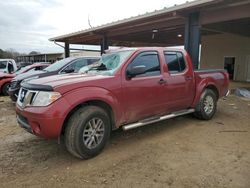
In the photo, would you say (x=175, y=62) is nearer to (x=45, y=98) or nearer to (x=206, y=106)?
(x=206, y=106)

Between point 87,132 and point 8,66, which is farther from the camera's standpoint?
point 8,66

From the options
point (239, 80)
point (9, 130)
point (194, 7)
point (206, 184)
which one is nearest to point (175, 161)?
point (206, 184)

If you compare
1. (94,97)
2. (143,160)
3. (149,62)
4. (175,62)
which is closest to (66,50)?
(175,62)

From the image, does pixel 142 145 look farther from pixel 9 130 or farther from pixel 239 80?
pixel 239 80

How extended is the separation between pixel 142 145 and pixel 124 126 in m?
0.53

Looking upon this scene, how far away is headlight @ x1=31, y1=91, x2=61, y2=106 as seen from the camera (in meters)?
3.84

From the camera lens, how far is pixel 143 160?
4125 mm

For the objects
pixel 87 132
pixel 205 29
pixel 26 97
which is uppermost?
pixel 205 29

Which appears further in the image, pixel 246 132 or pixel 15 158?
pixel 246 132

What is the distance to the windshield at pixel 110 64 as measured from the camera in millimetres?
4744

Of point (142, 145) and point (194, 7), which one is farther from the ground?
point (194, 7)

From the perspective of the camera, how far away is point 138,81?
15.7ft

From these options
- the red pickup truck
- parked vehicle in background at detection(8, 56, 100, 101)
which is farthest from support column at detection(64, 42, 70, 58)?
the red pickup truck

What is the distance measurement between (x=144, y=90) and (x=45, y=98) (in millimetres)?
1852
